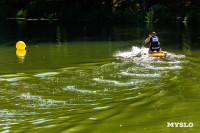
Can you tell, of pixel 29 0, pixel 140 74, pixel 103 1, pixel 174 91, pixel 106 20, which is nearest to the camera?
pixel 174 91

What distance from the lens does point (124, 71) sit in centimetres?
1516

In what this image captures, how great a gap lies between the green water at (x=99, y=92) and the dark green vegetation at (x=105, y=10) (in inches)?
1080

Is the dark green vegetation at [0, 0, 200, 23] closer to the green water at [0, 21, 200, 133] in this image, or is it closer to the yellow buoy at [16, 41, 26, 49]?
the yellow buoy at [16, 41, 26, 49]

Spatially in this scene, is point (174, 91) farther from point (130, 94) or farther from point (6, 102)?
point (6, 102)

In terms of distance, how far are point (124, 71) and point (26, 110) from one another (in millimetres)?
6403

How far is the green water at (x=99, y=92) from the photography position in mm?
8492

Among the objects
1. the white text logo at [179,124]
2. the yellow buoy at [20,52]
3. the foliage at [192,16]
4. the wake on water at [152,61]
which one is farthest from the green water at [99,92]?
the foliage at [192,16]

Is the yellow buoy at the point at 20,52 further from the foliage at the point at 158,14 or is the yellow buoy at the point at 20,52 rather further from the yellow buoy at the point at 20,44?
the foliage at the point at 158,14

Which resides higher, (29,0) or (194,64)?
(29,0)

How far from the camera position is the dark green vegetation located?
47438mm

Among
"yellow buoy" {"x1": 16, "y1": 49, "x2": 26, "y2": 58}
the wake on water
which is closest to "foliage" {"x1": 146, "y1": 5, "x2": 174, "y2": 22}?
the wake on water

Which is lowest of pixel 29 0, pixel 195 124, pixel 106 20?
pixel 195 124

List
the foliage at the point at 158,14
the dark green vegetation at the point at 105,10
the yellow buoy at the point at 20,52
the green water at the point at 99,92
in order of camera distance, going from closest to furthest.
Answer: the green water at the point at 99,92 < the yellow buoy at the point at 20,52 < the foliage at the point at 158,14 < the dark green vegetation at the point at 105,10

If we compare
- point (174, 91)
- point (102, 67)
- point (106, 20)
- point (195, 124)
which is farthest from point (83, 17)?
point (195, 124)
